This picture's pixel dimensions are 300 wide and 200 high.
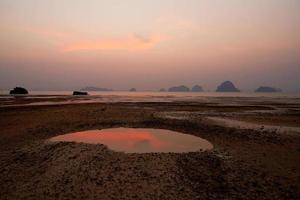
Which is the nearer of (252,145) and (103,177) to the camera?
(103,177)

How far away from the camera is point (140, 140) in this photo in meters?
17.4

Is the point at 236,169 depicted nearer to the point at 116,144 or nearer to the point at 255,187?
the point at 255,187

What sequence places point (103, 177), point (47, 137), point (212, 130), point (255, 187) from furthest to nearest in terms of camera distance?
point (212, 130) → point (47, 137) → point (103, 177) → point (255, 187)

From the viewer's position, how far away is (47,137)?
17375mm

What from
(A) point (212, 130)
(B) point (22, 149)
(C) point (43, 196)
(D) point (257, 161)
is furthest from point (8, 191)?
(A) point (212, 130)

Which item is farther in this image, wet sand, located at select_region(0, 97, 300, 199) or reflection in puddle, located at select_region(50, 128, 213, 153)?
reflection in puddle, located at select_region(50, 128, 213, 153)

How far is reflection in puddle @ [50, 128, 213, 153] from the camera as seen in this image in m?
15.0

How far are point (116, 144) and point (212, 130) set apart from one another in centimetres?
870

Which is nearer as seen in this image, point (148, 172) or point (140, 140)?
point (148, 172)

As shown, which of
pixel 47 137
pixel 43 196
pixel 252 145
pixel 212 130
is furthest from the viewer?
pixel 212 130

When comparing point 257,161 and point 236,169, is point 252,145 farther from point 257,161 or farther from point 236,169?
point 236,169

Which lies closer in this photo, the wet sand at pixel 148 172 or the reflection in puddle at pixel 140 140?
the wet sand at pixel 148 172

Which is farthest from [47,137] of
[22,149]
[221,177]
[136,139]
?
[221,177]

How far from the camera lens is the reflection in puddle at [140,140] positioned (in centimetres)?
1505
